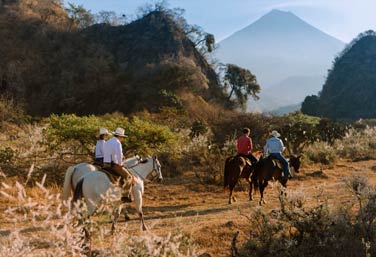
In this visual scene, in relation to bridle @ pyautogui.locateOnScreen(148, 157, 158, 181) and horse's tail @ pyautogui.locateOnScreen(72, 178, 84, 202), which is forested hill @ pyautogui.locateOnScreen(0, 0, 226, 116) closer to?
bridle @ pyautogui.locateOnScreen(148, 157, 158, 181)

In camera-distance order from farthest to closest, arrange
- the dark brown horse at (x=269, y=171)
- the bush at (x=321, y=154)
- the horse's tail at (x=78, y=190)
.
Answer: the bush at (x=321, y=154) → the dark brown horse at (x=269, y=171) → the horse's tail at (x=78, y=190)

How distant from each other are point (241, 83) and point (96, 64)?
50.0 feet

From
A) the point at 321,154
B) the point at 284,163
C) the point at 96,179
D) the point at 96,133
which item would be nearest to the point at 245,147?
the point at 284,163

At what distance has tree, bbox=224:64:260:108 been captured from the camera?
42.2 meters

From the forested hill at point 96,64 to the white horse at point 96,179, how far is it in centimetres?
2555

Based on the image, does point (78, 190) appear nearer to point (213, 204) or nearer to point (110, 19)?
point (213, 204)

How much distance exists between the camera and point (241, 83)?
42.5m

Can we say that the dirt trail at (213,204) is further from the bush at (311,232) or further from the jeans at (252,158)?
the jeans at (252,158)

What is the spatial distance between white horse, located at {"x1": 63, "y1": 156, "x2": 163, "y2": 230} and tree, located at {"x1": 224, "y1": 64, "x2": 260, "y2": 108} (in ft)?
108

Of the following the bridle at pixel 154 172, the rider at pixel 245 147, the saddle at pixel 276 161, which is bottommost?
the bridle at pixel 154 172

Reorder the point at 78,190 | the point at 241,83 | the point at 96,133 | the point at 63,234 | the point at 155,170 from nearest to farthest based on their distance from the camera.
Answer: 1. the point at 63,234
2. the point at 78,190
3. the point at 155,170
4. the point at 96,133
5. the point at 241,83

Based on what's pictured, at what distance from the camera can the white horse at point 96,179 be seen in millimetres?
7820

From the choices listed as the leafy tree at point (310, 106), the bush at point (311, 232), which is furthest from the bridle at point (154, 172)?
the leafy tree at point (310, 106)

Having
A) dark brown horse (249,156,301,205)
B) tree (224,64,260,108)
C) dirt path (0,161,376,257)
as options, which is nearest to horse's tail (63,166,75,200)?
dirt path (0,161,376,257)
